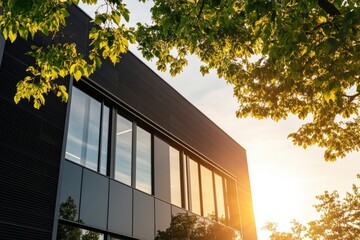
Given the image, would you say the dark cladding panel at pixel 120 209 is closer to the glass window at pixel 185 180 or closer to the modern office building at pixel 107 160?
the modern office building at pixel 107 160

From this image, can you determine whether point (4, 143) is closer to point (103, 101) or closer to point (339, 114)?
point (103, 101)

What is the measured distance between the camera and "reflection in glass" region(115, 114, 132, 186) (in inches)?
458

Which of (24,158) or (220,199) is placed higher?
(220,199)

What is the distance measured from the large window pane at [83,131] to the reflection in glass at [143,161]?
2155mm

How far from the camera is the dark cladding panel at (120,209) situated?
10.5 meters

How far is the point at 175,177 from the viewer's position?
14.9m

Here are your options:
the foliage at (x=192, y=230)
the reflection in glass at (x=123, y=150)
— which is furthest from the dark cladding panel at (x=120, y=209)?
the foliage at (x=192, y=230)

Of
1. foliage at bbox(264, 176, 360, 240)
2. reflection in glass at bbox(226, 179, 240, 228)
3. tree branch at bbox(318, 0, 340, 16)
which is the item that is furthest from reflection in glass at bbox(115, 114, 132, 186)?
foliage at bbox(264, 176, 360, 240)

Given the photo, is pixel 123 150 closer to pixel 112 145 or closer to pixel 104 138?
pixel 112 145

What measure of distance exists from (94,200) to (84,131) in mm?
2006

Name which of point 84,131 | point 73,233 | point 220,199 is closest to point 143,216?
point 73,233

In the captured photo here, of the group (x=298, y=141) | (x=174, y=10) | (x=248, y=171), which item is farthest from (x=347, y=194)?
(x=174, y=10)

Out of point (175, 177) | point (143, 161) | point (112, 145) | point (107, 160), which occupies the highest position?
point (175, 177)

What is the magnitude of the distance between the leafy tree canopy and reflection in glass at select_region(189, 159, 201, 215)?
5.87 metres
